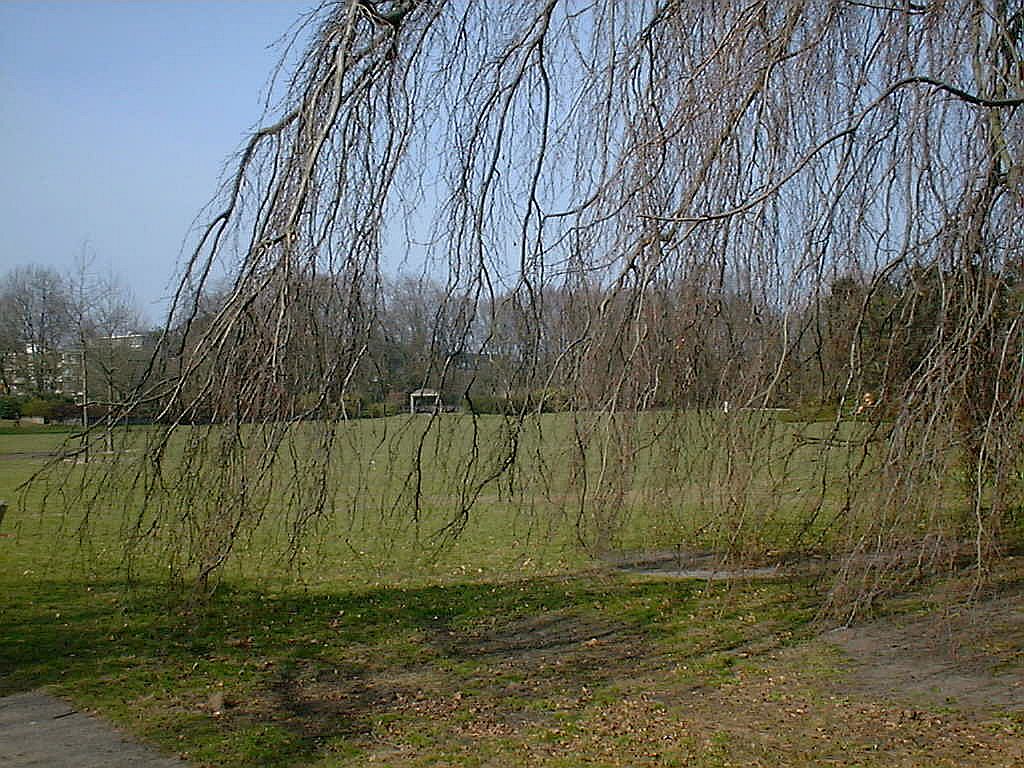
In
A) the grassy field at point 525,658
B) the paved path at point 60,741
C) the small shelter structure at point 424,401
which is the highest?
the small shelter structure at point 424,401

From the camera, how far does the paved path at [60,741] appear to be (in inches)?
169

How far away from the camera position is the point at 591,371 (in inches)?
164

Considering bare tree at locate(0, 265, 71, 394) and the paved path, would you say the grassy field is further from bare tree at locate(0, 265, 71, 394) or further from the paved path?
bare tree at locate(0, 265, 71, 394)

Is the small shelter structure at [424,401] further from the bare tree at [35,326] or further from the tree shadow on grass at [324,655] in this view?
the bare tree at [35,326]

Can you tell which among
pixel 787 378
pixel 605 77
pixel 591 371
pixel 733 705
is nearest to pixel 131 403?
pixel 591 371

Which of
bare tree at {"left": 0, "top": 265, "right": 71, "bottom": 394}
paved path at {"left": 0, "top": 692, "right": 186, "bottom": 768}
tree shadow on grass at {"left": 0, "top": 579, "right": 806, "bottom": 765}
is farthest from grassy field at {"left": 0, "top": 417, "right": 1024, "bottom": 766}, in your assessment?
bare tree at {"left": 0, "top": 265, "right": 71, "bottom": 394}

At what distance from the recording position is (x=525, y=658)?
612cm

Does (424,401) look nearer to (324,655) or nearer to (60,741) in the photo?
(60,741)

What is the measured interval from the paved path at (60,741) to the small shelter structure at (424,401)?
167cm

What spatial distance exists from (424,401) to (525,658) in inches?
94.2

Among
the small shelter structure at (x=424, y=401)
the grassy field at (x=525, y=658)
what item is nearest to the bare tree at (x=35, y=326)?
the grassy field at (x=525, y=658)

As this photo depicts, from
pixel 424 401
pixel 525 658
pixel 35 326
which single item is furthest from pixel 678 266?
pixel 35 326

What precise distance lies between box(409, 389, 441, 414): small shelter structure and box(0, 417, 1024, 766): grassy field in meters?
0.09

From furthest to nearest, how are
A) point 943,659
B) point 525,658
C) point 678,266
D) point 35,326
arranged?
point 35,326 < point 525,658 < point 943,659 < point 678,266
